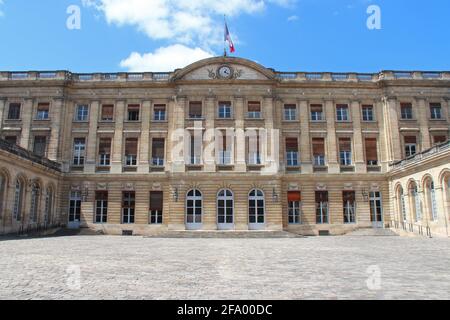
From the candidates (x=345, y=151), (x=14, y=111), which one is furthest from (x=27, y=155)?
(x=345, y=151)

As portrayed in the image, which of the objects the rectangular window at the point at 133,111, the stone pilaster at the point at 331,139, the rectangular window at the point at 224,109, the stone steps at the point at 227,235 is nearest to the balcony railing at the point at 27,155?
the rectangular window at the point at 133,111

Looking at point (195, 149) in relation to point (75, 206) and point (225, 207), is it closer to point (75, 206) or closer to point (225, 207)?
point (225, 207)

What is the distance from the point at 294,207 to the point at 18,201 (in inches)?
684

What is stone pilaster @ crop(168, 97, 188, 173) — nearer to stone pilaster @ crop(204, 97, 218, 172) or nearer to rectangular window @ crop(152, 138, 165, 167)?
rectangular window @ crop(152, 138, 165, 167)

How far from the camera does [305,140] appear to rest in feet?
87.4

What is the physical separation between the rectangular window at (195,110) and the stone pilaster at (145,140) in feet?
10.1

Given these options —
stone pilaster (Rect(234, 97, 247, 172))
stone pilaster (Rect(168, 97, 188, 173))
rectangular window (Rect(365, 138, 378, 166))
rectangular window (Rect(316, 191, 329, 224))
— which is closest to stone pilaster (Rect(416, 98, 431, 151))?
rectangular window (Rect(365, 138, 378, 166))

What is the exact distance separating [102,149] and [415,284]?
23716mm

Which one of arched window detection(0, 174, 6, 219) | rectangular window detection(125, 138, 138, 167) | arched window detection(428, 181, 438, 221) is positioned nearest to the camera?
arched window detection(0, 174, 6, 219)

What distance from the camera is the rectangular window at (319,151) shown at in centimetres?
2659

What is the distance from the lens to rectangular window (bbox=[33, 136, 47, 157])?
26.6 meters

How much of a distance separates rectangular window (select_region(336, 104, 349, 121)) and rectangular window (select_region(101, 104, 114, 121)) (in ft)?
54.0
